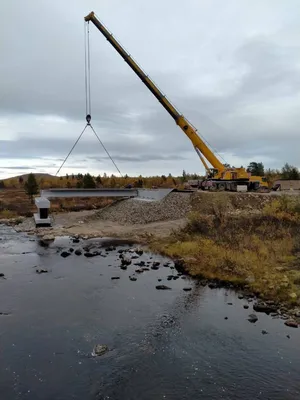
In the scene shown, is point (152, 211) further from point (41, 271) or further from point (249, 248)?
point (41, 271)

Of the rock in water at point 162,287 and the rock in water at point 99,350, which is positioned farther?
the rock in water at point 162,287

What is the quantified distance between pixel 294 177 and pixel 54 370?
202 ft

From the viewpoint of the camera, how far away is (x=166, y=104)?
36.6 metres

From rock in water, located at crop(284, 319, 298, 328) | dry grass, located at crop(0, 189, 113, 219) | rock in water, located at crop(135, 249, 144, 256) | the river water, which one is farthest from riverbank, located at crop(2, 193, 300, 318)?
dry grass, located at crop(0, 189, 113, 219)

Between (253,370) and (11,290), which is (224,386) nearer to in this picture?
(253,370)

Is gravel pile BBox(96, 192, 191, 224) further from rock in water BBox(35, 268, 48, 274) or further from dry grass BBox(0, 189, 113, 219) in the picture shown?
rock in water BBox(35, 268, 48, 274)

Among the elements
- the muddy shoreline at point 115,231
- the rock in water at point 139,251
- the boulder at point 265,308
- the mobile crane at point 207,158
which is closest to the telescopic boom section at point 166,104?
the mobile crane at point 207,158

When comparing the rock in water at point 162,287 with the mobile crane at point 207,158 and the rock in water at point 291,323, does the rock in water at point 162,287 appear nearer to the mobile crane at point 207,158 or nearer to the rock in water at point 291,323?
the rock in water at point 291,323

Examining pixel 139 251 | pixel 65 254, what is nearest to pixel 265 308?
pixel 139 251

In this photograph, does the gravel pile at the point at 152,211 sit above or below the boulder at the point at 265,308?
above

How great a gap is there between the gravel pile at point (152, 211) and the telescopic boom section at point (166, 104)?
473 centimetres

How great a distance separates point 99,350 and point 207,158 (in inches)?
1181

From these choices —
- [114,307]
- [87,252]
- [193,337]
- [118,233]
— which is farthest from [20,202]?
[193,337]

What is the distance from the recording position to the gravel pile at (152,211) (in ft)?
113
